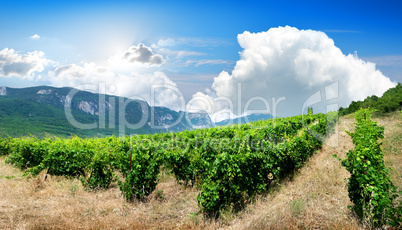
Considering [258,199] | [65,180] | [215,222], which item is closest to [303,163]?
[258,199]

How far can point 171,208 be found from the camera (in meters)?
6.86

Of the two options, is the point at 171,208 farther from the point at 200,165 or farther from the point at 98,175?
the point at 98,175

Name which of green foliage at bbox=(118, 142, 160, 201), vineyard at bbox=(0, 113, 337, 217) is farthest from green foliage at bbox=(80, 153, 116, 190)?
green foliage at bbox=(118, 142, 160, 201)

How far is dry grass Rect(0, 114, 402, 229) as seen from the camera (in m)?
5.31

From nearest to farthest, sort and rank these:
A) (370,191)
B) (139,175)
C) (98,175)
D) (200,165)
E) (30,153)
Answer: (370,191) < (139,175) < (200,165) < (98,175) < (30,153)

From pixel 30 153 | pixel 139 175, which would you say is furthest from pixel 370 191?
pixel 30 153

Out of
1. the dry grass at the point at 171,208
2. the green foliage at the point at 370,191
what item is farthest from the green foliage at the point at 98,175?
the green foliage at the point at 370,191

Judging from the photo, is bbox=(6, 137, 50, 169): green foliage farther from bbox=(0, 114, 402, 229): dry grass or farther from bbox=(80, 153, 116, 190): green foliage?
bbox=(80, 153, 116, 190): green foliage

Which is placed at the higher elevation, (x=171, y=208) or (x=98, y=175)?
(x=98, y=175)

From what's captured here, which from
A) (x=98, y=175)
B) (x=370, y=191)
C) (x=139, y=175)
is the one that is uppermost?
(x=370, y=191)

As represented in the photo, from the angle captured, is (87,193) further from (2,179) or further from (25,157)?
(25,157)

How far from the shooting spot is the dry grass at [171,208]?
531cm

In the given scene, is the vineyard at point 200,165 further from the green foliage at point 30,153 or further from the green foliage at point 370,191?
the green foliage at point 370,191

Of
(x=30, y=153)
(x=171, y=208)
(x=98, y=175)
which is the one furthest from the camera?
(x=30, y=153)
